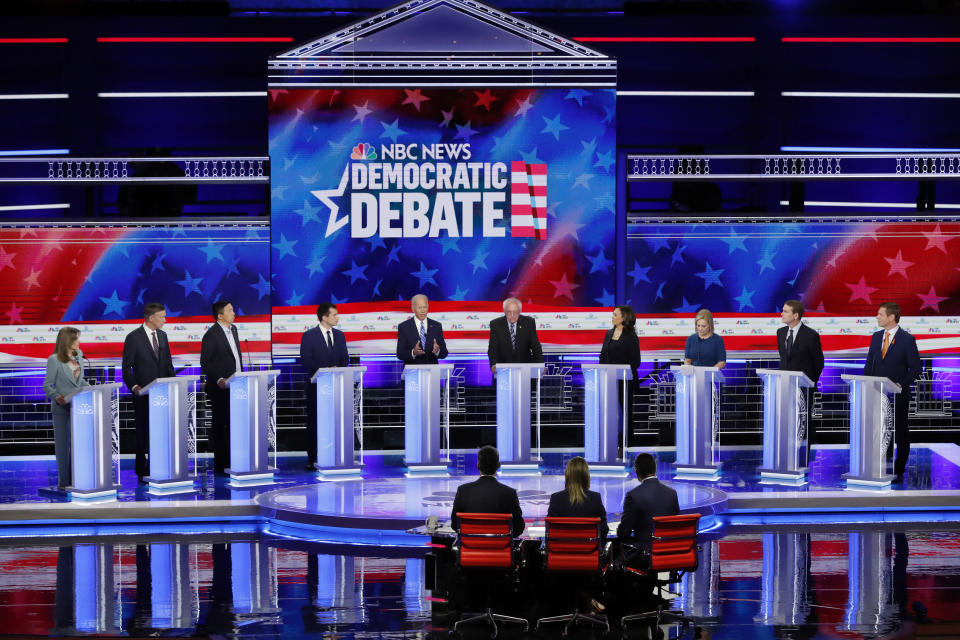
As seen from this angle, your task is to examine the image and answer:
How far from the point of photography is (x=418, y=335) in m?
11.1

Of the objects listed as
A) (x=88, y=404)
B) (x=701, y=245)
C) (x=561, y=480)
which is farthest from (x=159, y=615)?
(x=701, y=245)

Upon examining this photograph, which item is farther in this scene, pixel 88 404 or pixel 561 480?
pixel 561 480

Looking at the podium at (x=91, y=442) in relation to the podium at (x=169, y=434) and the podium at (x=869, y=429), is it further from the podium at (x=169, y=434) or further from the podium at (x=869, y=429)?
the podium at (x=869, y=429)

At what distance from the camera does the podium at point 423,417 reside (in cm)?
1067

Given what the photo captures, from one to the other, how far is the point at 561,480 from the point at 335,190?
3.92 m

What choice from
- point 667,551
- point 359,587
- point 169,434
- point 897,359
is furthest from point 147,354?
point 897,359

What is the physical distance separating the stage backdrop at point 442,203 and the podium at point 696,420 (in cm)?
193

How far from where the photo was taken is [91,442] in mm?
9562

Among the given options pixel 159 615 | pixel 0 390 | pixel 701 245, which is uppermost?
pixel 701 245

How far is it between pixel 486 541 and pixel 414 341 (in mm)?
4668

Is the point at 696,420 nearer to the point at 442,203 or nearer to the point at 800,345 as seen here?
the point at 800,345

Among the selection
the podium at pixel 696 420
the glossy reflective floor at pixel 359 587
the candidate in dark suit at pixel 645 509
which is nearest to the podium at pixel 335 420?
the glossy reflective floor at pixel 359 587

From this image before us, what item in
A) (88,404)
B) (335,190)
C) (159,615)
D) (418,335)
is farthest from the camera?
(335,190)

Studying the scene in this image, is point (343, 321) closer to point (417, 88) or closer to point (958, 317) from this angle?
point (417, 88)
